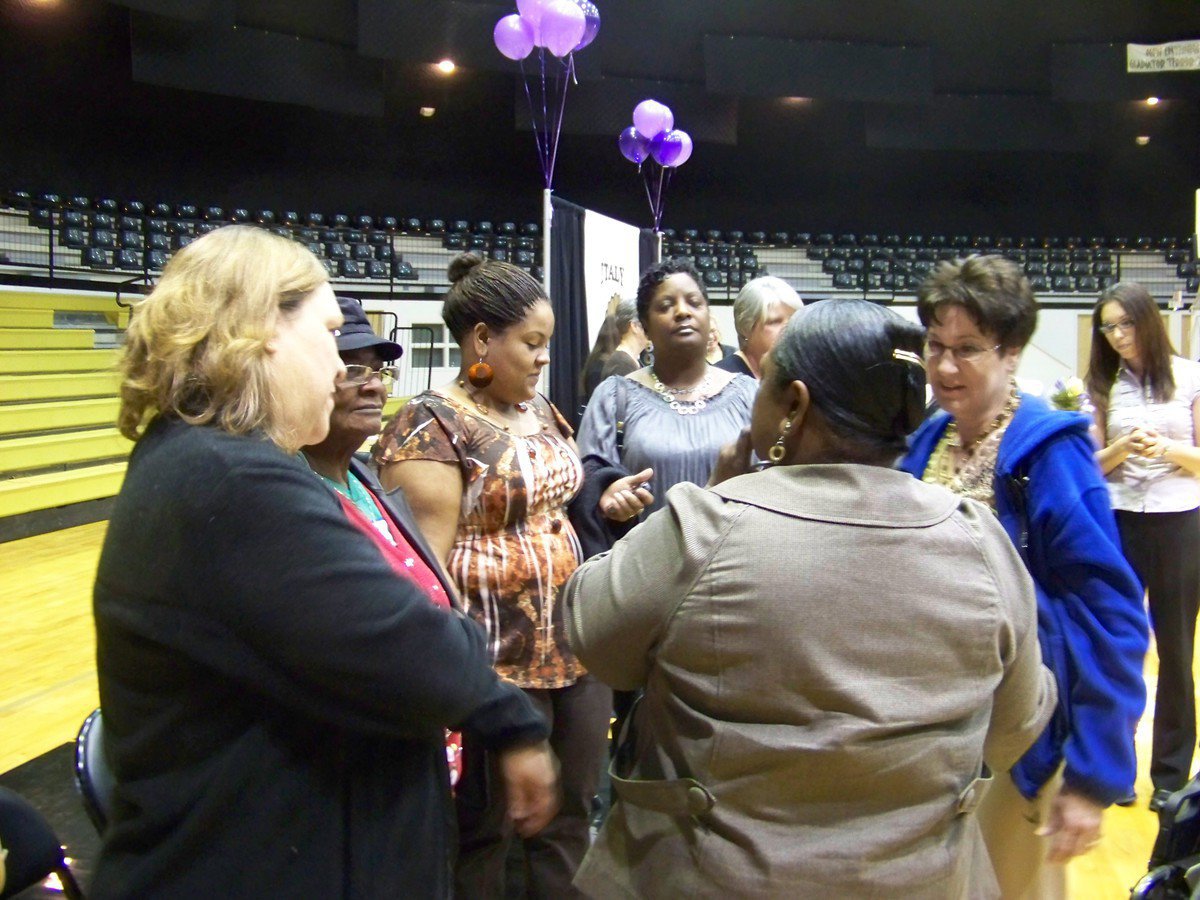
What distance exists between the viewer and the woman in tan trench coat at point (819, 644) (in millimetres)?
988

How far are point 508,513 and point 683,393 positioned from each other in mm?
702

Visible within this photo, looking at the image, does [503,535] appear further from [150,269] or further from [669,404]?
[150,269]

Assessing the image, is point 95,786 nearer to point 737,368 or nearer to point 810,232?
point 737,368

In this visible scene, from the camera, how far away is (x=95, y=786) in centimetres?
125

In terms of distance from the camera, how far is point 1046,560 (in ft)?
4.61

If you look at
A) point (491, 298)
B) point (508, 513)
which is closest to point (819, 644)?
point (508, 513)

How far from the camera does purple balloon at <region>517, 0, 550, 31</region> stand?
621cm

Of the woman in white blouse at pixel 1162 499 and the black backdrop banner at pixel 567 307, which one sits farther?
the black backdrop banner at pixel 567 307

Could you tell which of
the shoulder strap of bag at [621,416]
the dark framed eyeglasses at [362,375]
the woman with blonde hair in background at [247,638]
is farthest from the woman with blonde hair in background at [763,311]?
the woman with blonde hair in background at [247,638]

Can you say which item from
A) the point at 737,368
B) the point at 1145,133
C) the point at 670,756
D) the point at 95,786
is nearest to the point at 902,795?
the point at 670,756

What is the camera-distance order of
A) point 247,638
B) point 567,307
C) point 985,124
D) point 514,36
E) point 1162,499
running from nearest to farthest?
point 247,638, point 1162,499, point 567,307, point 514,36, point 985,124

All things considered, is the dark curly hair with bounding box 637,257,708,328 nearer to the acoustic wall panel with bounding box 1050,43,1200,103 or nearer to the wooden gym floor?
the wooden gym floor

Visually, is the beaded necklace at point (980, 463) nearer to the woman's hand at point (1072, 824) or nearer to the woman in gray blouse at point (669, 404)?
the woman's hand at point (1072, 824)

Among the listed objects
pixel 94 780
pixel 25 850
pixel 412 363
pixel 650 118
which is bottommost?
pixel 25 850
